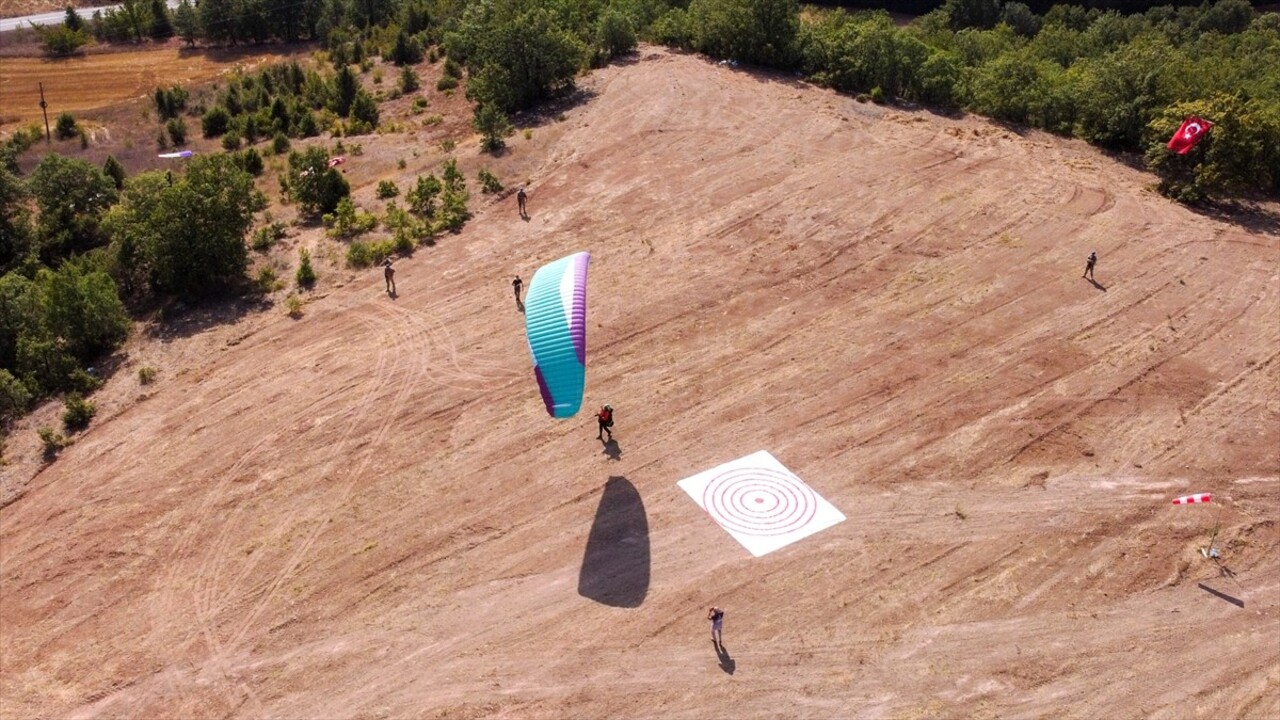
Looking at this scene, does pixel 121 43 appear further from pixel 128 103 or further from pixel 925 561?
pixel 925 561

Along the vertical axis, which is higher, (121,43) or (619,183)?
(121,43)

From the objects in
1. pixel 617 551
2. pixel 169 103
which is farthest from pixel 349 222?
pixel 169 103

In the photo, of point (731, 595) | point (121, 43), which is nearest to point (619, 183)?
point (731, 595)

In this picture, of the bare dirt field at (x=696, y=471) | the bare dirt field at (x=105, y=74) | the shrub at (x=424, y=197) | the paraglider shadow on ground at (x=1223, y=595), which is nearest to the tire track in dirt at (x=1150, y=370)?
the bare dirt field at (x=696, y=471)

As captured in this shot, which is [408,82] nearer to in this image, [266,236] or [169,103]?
[169,103]

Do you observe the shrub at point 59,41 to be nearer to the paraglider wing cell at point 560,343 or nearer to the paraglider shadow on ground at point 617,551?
the paraglider wing cell at point 560,343

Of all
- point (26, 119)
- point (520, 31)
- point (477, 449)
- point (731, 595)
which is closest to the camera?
point (731, 595)

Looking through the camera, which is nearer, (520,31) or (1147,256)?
(1147,256)
